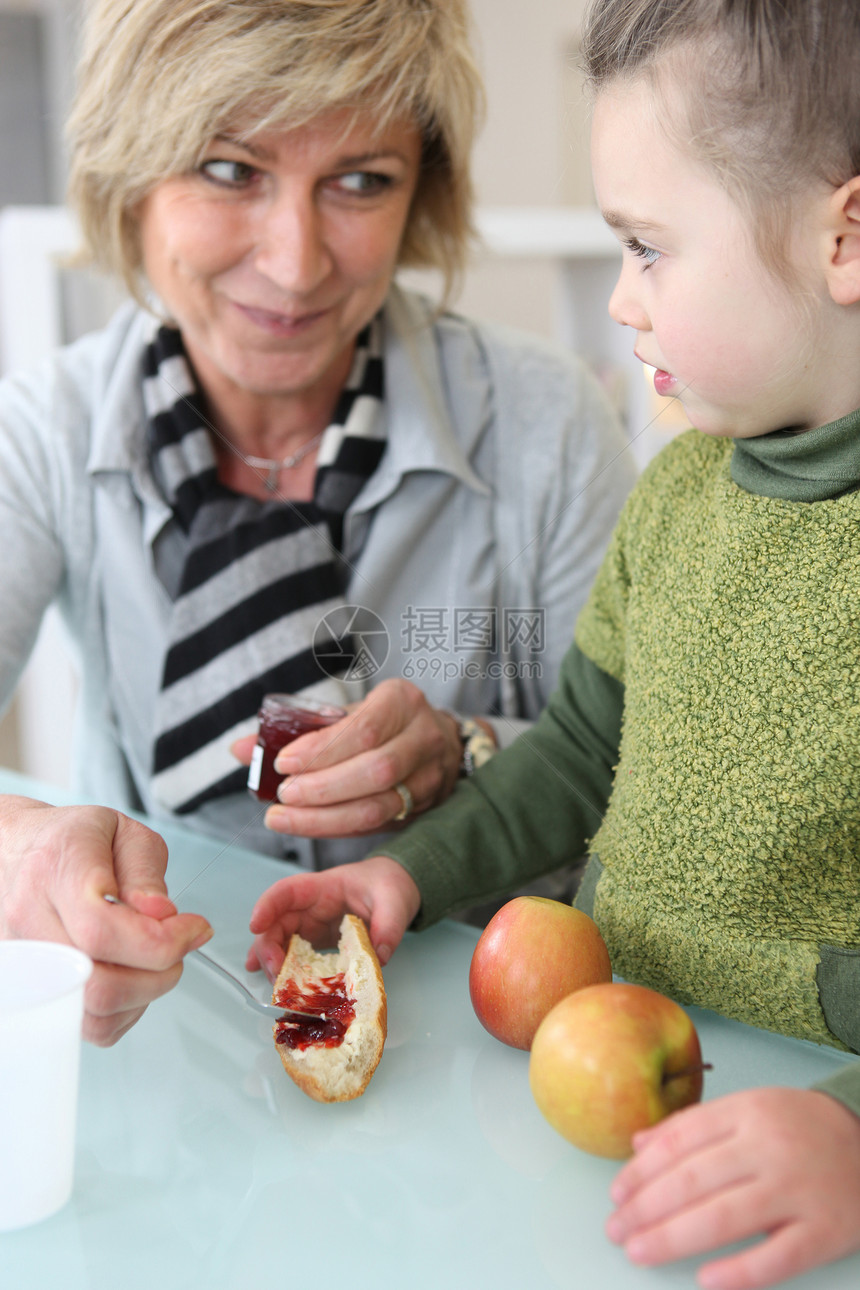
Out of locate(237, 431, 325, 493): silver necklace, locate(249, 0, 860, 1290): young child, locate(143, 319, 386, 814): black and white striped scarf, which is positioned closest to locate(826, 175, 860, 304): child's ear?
locate(249, 0, 860, 1290): young child

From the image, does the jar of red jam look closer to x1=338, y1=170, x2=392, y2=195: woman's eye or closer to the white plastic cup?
the white plastic cup

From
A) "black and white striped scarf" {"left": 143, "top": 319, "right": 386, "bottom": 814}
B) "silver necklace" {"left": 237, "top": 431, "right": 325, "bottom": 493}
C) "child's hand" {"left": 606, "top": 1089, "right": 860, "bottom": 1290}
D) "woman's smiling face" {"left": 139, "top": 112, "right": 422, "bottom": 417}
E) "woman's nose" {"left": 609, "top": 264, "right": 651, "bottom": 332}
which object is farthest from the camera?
"silver necklace" {"left": 237, "top": 431, "right": 325, "bottom": 493}

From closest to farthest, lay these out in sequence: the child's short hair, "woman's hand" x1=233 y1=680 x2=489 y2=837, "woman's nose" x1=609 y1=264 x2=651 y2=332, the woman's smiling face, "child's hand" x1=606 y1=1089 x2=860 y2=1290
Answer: "child's hand" x1=606 y1=1089 x2=860 y2=1290 → the child's short hair → "woman's nose" x1=609 y1=264 x2=651 y2=332 → "woman's hand" x1=233 y1=680 x2=489 y2=837 → the woman's smiling face

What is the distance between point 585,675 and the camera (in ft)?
2.96

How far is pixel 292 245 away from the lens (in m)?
1.01

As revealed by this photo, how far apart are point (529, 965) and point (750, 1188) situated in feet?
0.67

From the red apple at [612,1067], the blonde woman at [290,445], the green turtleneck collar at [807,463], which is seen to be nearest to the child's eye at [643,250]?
the green turtleneck collar at [807,463]

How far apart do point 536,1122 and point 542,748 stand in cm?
36

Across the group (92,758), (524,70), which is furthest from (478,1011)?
(524,70)

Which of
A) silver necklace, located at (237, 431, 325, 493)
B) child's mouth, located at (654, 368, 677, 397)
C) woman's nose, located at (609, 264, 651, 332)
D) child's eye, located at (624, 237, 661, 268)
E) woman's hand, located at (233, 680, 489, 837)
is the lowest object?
woman's hand, located at (233, 680, 489, 837)

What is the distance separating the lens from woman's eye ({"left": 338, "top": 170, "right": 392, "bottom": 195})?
3.46 feet

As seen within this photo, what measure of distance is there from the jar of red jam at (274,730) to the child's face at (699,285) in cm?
40

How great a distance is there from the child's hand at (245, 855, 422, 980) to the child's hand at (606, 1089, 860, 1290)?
0.31 m

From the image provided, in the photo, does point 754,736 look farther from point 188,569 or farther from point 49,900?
point 188,569
